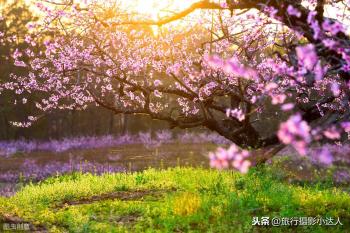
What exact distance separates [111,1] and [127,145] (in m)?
18.8

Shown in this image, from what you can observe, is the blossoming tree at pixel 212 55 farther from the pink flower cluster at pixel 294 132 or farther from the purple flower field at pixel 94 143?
the purple flower field at pixel 94 143

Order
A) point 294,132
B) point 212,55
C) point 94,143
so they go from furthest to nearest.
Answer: point 94,143, point 212,55, point 294,132

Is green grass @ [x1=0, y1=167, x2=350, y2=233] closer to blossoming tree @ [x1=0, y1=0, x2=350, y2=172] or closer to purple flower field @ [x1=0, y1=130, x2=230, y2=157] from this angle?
blossoming tree @ [x1=0, y1=0, x2=350, y2=172]

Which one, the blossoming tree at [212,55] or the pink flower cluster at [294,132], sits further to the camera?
the blossoming tree at [212,55]

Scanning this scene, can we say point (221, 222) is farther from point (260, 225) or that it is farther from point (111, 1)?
point (111, 1)

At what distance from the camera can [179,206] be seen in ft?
30.0

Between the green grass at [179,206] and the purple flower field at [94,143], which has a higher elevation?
the purple flower field at [94,143]

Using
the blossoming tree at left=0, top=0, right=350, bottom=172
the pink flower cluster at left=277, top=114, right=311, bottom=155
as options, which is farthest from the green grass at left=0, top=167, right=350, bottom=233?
the pink flower cluster at left=277, top=114, right=311, bottom=155

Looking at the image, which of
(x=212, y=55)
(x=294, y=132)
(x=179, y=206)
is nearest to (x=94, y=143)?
(x=179, y=206)

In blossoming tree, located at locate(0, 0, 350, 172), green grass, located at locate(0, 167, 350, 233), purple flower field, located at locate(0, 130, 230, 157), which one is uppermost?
blossoming tree, located at locate(0, 0, 350, 172)

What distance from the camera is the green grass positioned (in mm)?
8461

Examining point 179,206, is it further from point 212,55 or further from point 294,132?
point 294,132

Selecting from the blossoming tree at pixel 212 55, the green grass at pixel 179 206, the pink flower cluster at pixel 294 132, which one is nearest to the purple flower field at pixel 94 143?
the blossoming tree at pixel 212 55

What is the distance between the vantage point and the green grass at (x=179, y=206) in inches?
333
